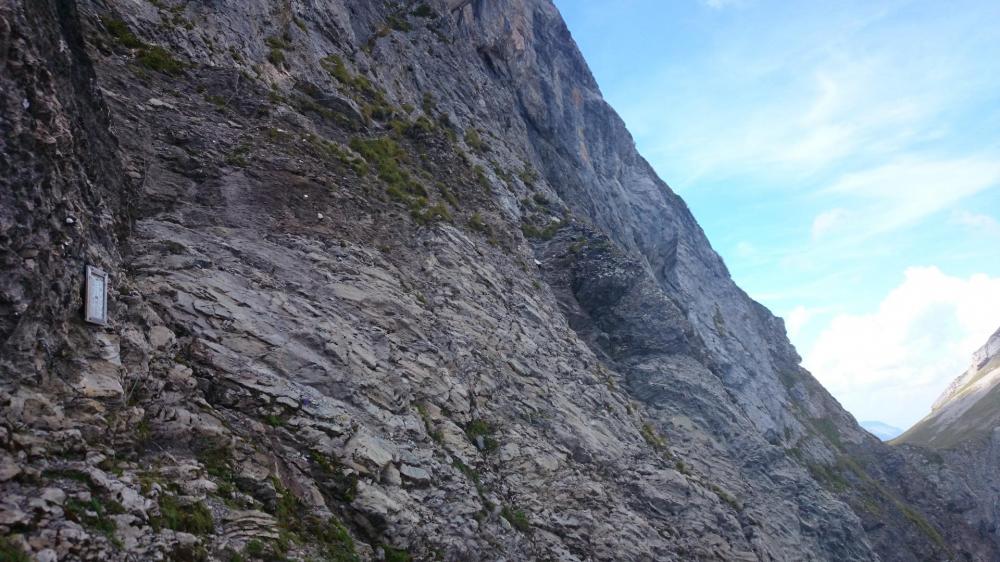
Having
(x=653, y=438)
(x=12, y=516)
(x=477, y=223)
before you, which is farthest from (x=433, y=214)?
(x=12, y=516)

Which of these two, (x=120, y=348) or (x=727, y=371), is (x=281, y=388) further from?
(x=727, y=371)

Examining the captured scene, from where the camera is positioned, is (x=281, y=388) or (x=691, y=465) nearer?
(x=281, y=388)

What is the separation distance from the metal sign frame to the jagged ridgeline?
17 centimetres

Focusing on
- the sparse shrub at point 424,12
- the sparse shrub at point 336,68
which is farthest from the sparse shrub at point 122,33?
the sparse shrub at point 424,12

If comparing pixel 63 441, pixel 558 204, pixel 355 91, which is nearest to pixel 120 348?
pixel 63 441

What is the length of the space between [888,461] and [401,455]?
6782 centimetres

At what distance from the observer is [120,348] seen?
10766 millimetres

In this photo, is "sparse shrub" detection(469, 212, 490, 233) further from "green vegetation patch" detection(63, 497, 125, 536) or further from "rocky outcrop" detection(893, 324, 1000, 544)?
"rocky outcrop" detection(893, 324, 1000, 544)

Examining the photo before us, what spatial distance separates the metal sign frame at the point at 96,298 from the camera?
399 inches

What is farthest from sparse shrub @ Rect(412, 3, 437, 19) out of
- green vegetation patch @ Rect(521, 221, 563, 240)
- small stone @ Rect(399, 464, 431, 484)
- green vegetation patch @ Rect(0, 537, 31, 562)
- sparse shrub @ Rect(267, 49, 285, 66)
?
green vegetation patch @ Rect(0, 537, 31, 562)

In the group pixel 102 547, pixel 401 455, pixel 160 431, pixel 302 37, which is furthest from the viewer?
pixel 302 37

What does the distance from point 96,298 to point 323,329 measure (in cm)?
599

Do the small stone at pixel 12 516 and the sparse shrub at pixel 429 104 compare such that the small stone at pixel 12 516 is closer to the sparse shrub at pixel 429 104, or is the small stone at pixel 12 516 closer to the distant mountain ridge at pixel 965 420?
the sparse shrub at pixel 429 104

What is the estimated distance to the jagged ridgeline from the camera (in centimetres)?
932
